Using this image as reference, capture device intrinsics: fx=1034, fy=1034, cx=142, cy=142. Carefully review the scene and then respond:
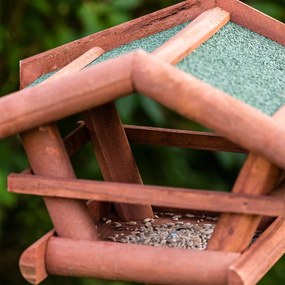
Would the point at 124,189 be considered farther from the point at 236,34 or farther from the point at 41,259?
the point at 236,34

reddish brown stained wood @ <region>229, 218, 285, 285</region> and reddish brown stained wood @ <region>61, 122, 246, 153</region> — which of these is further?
reddish brown stained wood @ <region>61, 122, 246, 153</region>

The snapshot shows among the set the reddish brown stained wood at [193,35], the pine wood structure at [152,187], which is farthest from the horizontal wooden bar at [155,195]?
the reddish brown stained wood at [193,35]

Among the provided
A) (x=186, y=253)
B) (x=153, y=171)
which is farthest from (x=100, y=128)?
(x=153, y=171)

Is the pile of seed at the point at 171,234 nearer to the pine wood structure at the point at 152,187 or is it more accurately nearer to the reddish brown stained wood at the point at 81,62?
the pine wood structure at the point at 152,187

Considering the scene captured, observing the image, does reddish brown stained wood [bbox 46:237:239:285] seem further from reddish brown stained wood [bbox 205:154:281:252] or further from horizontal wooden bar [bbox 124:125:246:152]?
horizontal wooden bar [bbox 124:125:246:152]

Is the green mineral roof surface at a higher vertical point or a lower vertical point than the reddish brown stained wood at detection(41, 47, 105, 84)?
higher

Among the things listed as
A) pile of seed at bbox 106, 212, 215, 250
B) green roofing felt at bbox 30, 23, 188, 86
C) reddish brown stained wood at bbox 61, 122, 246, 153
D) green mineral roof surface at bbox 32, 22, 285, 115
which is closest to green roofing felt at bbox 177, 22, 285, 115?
green mineral roof surface at bbox 32, 22, 285, 115
